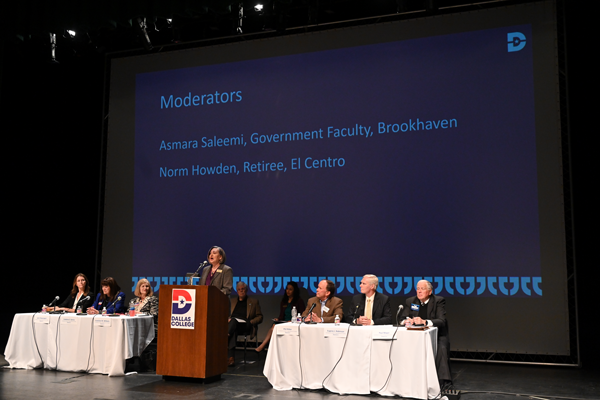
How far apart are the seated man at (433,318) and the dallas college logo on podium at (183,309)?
1.78 metres

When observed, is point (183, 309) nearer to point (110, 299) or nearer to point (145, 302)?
point (145, 302)

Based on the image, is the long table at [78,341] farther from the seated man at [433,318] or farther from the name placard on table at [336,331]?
the seated man at [433,318]

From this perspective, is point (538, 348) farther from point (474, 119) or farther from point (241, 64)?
point (241, 64)

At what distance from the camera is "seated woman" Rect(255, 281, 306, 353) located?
6.47 metres

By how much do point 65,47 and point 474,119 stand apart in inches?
212

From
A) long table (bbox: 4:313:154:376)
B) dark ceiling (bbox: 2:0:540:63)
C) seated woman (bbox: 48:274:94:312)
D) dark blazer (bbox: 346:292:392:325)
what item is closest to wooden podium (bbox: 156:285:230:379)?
long table (bbox: 4:313:154:376)

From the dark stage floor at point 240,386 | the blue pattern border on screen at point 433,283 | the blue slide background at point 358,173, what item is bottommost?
the dark stage floor at point 240,386

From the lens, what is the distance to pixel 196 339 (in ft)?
15.9

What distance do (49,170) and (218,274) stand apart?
152 inches

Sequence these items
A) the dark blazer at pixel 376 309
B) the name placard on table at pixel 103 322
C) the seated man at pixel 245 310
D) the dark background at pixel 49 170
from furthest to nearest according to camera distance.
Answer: the dark background at pixel 49 170
the seated man at pixel 245 310
the name placard on table at pixel 103 322
the dark blazer at pixel 376 309

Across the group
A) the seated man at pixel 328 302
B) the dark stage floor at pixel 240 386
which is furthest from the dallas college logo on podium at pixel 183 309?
the seated man at pixel 328 302

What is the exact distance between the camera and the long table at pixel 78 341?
5.36 meters

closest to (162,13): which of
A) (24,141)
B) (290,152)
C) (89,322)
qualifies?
(89,322)

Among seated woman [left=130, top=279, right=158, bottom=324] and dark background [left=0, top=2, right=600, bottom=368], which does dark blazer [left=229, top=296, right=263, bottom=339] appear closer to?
seated woman [left=130, top=279, right=158, bottom=324]
